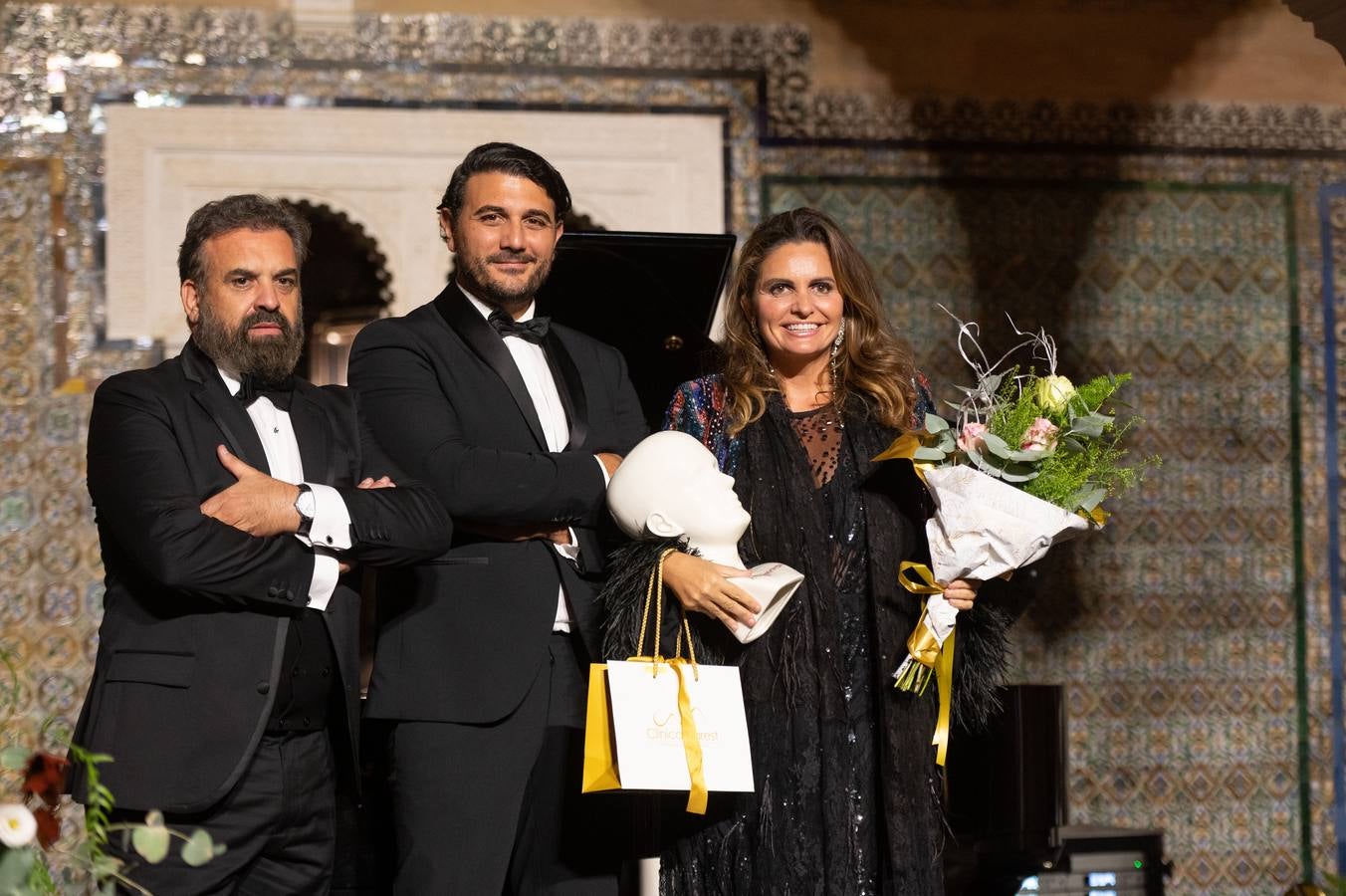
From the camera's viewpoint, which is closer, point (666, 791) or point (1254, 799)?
point (666, 791)

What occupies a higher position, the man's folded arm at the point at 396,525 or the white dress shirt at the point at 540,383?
the white dress shirt at the point at 540,383

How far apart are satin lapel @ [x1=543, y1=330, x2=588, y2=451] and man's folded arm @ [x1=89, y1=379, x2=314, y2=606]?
0.63m

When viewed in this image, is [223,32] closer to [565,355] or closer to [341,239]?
[341,239]

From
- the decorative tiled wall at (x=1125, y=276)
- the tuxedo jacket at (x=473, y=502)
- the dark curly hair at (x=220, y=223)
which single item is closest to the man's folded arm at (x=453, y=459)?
the tuxedo jacket at (x=473, y=502)

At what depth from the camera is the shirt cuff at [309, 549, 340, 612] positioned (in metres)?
2.79

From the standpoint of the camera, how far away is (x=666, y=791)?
3.02 meters

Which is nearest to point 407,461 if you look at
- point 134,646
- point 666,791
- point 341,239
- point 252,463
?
point 252,463

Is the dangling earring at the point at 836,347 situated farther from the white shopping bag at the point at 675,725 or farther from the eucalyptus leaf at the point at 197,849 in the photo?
the eucalyptus leaf at the point at 197,849

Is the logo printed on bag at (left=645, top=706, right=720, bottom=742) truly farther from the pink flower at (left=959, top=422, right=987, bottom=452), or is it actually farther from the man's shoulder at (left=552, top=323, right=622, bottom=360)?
the man's shoulder at (left=552, top=323, right=622, bottom=360)

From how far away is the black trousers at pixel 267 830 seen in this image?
2.70 m

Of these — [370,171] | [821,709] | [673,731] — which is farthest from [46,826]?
[370,171]

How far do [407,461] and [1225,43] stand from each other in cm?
499

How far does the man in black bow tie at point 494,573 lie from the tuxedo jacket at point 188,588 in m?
0.13

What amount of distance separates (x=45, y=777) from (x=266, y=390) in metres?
1.37
